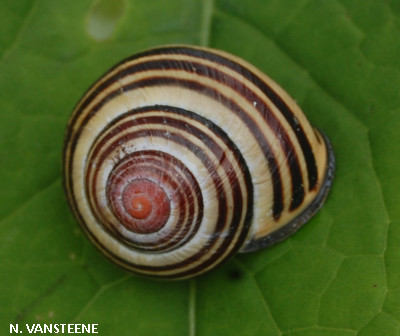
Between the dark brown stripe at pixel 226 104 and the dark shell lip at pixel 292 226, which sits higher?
the dark brown stripe at pixel 226 104

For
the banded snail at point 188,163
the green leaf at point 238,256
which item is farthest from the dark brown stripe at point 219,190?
the green leaf at point 238,256

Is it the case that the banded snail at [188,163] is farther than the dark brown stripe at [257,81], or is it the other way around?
the dark brown stripe at [257,81]

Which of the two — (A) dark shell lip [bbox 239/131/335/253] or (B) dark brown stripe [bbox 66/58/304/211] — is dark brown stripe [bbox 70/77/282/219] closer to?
(B) dark brown stripe [bbox 66/58/304/211]

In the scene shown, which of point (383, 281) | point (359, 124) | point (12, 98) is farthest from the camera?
point (12, 98)

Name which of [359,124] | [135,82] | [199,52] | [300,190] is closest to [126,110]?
[135,82]

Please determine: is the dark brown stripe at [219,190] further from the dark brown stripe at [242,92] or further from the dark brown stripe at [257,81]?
the dark brown stripe at [257,81]

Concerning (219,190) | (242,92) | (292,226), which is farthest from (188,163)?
(292,226)

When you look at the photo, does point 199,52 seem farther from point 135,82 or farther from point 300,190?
point 300,190

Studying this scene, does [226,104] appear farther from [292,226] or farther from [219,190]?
[292,226]
